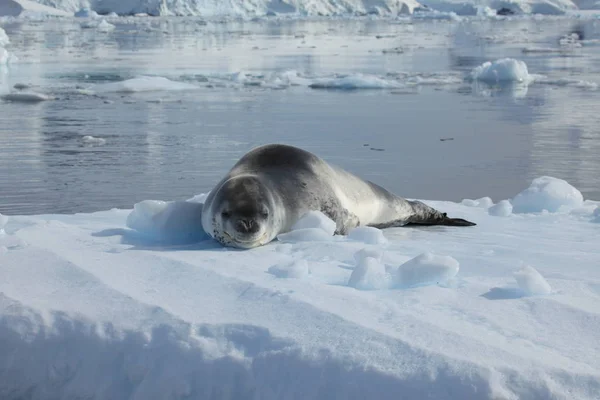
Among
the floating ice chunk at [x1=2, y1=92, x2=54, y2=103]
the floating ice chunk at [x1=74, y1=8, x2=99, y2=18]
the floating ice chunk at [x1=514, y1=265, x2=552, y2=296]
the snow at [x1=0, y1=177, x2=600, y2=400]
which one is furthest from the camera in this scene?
the floating ice chunk at [x1=74, y1=8, x2=99, y2=18]

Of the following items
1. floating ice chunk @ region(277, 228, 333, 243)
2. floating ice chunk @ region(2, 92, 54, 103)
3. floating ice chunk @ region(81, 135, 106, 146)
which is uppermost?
floating ice chunk @ region(277, 228, 333, 243)

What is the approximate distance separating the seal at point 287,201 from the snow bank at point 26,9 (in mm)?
53566

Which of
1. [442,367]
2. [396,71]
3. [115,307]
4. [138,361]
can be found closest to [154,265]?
[115,307]

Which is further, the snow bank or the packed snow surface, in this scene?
the packed snow surface

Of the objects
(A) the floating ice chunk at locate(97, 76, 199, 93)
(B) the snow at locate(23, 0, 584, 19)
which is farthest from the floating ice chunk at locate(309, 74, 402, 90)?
(B) the snow at locate(23, 0, 584, 19)

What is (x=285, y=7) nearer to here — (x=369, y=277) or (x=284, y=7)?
(x=284, y=7)

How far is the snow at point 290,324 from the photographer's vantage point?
2.07 meters

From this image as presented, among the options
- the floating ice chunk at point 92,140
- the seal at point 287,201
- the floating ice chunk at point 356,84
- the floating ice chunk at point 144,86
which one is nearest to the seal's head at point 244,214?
the seal at point 287,201

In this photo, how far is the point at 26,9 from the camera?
55500 millimetres

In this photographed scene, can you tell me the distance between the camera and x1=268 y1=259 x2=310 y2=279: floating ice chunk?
2857 mm

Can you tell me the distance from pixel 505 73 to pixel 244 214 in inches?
437

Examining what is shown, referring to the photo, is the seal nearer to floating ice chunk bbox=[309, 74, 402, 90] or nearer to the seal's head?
the seal's head

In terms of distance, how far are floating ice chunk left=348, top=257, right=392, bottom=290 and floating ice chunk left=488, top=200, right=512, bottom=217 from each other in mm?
2155

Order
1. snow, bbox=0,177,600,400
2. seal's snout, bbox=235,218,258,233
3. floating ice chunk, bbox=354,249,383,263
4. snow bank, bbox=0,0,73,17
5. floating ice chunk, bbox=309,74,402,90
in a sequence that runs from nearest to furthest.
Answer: snow, bbox=0,177,600,400 < floating ice chunk, bbox=354,249,383,263 < seal's snout, bbox=235,218,258,233 < floating ice chunk, bbox=309,74,402,90 < snow bank, bbox=0,0,73,17
